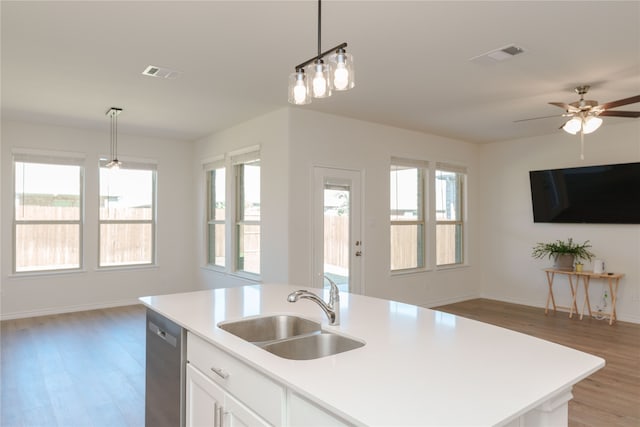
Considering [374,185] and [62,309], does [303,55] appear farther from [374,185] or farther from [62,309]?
[62,309]

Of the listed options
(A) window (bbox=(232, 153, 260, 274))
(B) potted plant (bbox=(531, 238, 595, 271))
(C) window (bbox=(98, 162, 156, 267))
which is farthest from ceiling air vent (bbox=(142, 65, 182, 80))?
(B) potted plant (bbox=(531, 238, 595, 271))

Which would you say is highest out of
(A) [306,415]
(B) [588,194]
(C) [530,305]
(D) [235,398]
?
(B) [588,194]

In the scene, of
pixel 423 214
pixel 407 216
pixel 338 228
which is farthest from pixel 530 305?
pixel 338 228

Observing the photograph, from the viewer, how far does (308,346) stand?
183 centimetres

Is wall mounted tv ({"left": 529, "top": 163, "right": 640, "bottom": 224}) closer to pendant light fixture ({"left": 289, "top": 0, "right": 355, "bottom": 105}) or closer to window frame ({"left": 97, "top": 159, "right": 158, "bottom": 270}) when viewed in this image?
pendant light fixture ({"left": 289, "top": 0, "right": 355, "bottom": 105})

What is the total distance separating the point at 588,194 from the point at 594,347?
2.39 meters

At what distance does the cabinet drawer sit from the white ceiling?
6.62ft

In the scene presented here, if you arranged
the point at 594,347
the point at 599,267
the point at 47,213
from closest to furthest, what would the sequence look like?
the point at 594,347 → the point at 599,267 → the point at 47,213

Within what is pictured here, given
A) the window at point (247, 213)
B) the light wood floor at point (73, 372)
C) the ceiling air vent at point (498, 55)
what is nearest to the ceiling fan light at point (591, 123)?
the ceiling air vent at point (498, 55)

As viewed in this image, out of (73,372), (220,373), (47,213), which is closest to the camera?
(220,373)

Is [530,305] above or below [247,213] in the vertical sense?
below

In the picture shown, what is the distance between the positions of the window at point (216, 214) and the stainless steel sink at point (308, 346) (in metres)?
4.49

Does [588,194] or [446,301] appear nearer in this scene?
[588,194]

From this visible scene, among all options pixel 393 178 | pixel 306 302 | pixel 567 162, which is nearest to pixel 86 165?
pixel 393 178
